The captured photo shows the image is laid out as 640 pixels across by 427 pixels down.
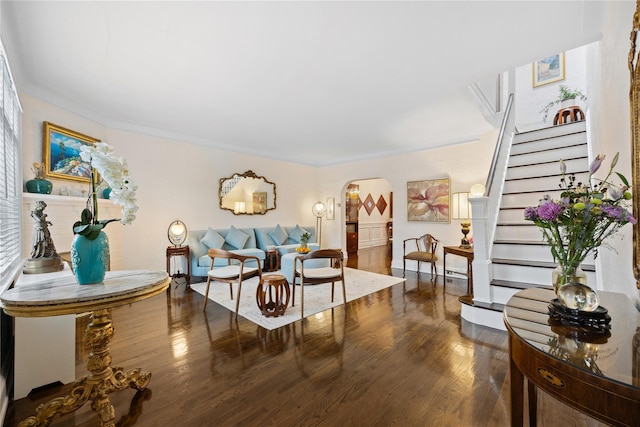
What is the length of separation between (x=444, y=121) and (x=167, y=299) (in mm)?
5250

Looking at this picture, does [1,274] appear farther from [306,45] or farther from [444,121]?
[444,121]

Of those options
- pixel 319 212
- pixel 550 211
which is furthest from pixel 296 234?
pixel 550 211

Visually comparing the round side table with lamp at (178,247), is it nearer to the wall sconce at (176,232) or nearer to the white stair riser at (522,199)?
the wall sconce at (176,232)

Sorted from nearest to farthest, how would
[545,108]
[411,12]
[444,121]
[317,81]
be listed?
[411,12]
[317,81]
[444,121]
[545,108]

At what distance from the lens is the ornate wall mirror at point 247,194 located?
593 cm

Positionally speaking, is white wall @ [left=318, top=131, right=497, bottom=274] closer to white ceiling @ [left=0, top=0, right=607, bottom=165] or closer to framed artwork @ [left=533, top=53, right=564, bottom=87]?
white ceiling @ [left=0, top=0, right=607, bottom=165]

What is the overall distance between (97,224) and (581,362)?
2305mm

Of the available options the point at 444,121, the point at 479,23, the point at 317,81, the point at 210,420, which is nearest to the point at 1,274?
the point at 210,420

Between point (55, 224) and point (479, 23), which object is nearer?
point (479, 23)

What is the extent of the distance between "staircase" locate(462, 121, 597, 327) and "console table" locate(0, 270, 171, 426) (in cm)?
317

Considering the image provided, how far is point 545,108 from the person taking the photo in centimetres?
536

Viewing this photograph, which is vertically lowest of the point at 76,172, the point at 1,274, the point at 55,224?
the point at 1,274

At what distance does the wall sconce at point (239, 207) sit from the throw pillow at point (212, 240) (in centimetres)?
88

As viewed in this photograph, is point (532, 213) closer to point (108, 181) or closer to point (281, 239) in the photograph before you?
point (108, 181)
